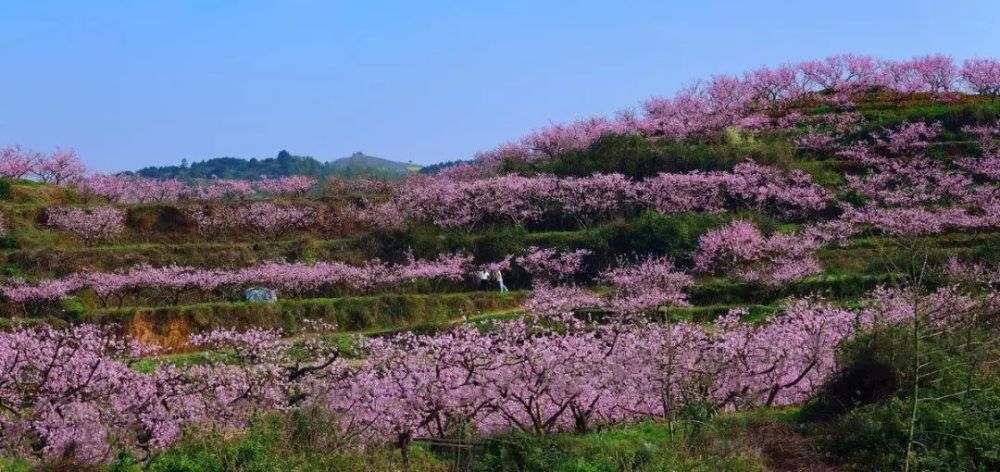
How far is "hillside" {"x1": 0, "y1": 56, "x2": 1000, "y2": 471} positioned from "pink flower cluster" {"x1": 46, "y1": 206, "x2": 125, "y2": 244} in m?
0.16

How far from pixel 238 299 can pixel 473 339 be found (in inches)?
840

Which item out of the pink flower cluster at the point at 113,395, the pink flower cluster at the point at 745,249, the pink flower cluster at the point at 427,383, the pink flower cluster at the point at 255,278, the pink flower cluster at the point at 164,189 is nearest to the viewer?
the pink flower cluster at the point at 113,395

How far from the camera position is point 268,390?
61.9ft

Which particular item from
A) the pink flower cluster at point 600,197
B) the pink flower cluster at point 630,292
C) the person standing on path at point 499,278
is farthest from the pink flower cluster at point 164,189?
the pink flower cluster at point 630,292

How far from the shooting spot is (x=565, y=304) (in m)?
28.3

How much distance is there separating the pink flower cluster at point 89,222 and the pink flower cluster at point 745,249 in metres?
27.0

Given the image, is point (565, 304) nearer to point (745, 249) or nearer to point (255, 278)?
point (745, 249)

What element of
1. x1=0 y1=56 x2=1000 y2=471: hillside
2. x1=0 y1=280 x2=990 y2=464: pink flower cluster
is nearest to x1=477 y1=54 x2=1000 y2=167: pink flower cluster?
x1=0 y1=56 x2=1000 y2=471: hillside

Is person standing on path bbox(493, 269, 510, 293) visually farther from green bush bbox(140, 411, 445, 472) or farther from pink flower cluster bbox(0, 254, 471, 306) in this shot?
green bush bbox(140, 411, 445, 472)

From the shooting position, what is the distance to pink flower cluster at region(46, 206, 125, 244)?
46.8 metres

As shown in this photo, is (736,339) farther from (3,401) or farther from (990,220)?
(990,220)

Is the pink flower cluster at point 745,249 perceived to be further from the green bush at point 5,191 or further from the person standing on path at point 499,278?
the green bush at point 5,191

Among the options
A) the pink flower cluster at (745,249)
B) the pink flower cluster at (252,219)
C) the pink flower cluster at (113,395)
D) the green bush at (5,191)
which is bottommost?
the pink flower cluster at (113,395)

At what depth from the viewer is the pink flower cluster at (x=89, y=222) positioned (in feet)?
153
